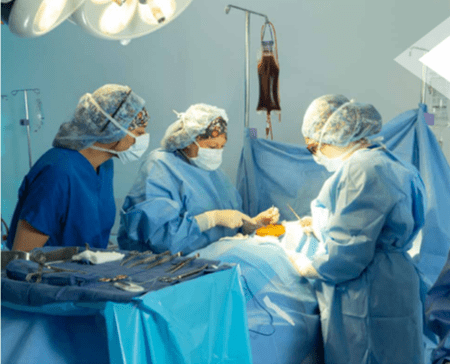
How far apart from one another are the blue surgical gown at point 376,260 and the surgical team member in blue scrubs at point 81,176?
3.26ft

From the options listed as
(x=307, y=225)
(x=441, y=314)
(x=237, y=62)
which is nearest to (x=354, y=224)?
(x=307, y=225)

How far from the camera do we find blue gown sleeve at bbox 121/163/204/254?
233 centimetres

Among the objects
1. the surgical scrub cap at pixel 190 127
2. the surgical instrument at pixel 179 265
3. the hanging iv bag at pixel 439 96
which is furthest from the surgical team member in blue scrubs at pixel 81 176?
the hanging iv bag at pixel 439 96

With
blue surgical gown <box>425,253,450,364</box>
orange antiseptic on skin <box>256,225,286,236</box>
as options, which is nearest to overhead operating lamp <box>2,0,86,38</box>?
blue surgical gown <box>425,253,450,364</box>

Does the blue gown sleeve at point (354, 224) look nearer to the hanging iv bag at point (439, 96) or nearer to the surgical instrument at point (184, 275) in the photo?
the surgical instrument at point (184, 275)

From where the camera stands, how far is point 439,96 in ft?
11.3

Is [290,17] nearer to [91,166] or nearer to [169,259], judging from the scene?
[91,166]

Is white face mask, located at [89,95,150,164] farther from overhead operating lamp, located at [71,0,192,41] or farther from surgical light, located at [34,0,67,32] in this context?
surgical light, located at [34,0,67,32]

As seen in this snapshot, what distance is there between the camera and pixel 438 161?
2.91m

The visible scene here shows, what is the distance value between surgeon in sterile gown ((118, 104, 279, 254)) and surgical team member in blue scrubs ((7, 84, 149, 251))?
195mm

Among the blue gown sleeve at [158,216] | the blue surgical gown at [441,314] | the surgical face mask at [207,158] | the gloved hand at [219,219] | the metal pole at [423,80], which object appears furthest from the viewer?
the metal pole at [423,80]

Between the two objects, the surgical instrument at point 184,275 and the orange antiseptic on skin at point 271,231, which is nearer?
the surgical instrument at point 184,275

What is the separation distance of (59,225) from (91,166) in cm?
30

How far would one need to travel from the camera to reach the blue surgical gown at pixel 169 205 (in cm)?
234
